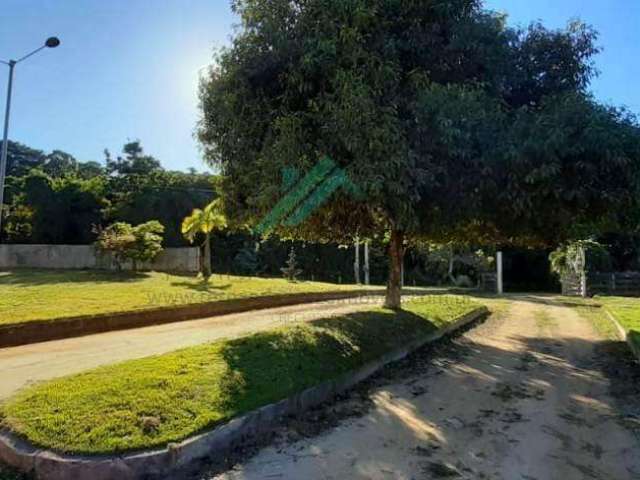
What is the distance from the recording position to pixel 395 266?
1166 centimetres

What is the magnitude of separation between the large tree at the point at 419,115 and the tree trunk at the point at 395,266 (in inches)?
82.3

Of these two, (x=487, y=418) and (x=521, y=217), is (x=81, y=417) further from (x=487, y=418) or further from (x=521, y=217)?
(x=521, y=217)

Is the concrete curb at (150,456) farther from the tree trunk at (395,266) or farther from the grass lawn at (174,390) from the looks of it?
the tree trunk at (395,266)

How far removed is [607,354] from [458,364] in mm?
3170

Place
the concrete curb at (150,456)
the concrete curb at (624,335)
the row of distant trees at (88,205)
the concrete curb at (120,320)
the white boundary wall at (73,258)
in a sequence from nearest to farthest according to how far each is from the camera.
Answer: the concrete curb at (150,456) < the concrete curb at (624,335) < the concrete curb at (120,320) < the white boundary wall at (73,258) < the row of distant trees at (88,205)

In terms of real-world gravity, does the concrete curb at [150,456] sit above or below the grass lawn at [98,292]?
below

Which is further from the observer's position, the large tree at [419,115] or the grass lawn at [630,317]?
the grass lawn at [630,317]

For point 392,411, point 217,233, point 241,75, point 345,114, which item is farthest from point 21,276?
point 392,411

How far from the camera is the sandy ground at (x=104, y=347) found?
7089 millimetres

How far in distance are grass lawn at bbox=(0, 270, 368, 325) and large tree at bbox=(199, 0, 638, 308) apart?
16.2ft

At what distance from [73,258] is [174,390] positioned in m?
22.9

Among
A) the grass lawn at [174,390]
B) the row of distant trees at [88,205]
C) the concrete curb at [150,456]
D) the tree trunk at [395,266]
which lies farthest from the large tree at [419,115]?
the row of distant trees at [88,205]

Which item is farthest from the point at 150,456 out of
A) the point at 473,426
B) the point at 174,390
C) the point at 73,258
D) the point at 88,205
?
the point at 88,205

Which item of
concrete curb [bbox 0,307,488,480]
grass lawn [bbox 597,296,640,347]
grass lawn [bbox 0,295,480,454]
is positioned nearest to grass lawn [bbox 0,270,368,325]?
grass lawn [bbox 0,295,480,454]
